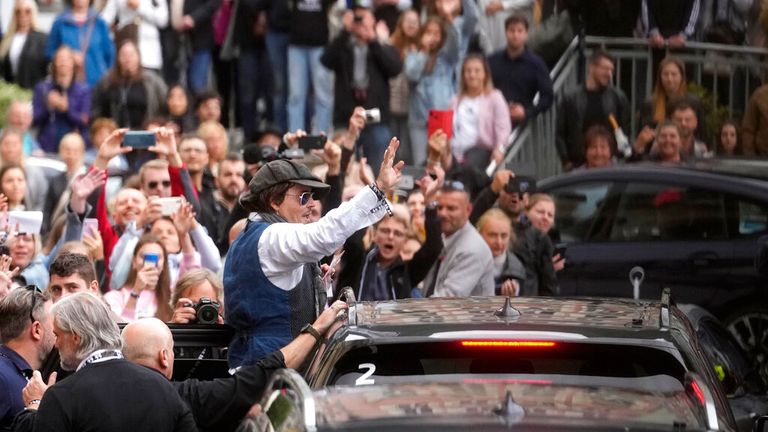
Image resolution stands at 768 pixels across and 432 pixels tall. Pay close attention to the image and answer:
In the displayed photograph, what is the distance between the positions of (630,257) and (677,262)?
449 mm

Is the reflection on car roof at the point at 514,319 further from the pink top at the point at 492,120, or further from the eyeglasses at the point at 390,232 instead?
Answer: the pink top at the point at 492,120

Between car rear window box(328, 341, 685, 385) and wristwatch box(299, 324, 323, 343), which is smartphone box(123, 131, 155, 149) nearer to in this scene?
wristwatch box(299, 324, 323, 343)

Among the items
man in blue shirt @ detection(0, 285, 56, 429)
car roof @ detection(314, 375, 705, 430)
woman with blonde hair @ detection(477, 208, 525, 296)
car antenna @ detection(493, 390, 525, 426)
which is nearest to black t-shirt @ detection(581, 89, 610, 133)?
woman with blonde hair @ detection(477, 208, 525, 296)

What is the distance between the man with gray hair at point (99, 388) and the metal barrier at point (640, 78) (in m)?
10.7

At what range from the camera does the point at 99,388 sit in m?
7.18

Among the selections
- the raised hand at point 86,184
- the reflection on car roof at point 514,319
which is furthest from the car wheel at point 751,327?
the reflection on car roof at point 514,319

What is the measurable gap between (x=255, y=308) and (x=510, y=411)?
9.84 ft

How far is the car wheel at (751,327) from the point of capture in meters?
14.2

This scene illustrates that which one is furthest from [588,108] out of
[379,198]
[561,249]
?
[379,198]

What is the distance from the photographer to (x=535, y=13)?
19.1 meters

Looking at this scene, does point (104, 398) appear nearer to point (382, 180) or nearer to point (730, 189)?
point (382, 180)

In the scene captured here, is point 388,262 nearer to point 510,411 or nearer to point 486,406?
point 486,406

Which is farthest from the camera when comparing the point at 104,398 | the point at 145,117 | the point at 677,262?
the point at 145,117

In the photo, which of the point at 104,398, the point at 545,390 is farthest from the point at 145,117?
the point at 545,390
